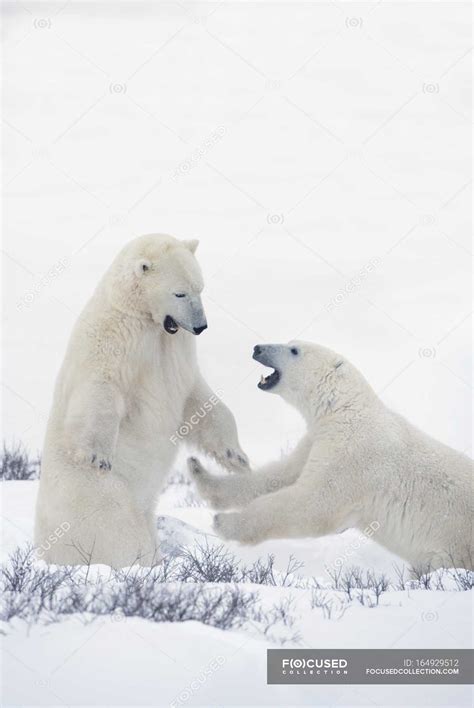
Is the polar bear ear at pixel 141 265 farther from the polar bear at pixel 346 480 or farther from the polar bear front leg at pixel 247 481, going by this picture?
the polar bear front leg at pixel 247 481

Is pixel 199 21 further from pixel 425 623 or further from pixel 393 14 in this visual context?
pixel 393 14

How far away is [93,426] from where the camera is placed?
4.66 meters

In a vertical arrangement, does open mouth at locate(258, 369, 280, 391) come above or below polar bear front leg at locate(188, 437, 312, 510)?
above

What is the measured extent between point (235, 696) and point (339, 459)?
5.77ft

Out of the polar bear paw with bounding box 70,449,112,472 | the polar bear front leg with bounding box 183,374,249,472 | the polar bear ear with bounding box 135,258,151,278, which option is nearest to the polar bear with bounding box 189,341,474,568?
the polar bear front leg with bounding box 183,374,249,472

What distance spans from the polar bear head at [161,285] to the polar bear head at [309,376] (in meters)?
0.60

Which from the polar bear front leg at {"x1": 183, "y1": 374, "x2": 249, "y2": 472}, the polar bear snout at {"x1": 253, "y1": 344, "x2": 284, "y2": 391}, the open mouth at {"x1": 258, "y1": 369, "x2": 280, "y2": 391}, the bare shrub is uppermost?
the bare shrub

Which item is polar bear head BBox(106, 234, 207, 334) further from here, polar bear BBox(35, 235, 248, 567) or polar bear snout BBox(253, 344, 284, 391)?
polar bear snout BBox(253, 344, 284, 391)

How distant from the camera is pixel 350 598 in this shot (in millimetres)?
3918

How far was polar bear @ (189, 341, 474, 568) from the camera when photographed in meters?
4.75

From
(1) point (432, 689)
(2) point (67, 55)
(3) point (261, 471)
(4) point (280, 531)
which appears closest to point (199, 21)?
(3) point (261, 471)

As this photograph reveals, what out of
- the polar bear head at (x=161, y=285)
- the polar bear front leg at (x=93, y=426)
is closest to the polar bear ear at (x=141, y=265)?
the polar bear head at (x=161, y=285)

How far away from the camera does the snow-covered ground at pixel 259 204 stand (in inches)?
321

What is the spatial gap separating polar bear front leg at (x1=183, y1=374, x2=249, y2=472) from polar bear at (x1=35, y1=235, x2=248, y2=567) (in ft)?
0.35
